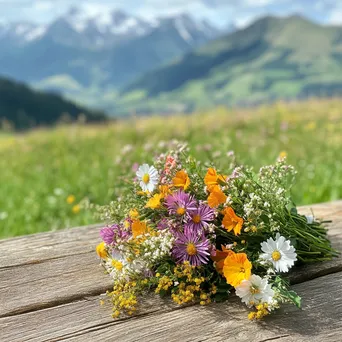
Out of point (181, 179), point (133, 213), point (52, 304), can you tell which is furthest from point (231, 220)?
point (52, 304)

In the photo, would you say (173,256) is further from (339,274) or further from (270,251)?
(339,274)

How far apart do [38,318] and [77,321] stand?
0.38ft

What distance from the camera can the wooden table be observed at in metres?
1.30

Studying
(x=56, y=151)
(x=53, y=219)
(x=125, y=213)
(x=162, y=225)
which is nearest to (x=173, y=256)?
(x=162, y=225)

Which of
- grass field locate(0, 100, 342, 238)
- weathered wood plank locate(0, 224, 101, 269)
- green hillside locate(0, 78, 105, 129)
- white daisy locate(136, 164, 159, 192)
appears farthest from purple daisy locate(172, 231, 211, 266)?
green hillside locate(0, 78, 105, 129)

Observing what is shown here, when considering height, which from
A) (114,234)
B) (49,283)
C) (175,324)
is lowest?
(175,324)

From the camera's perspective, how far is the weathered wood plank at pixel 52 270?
1486 millimetres

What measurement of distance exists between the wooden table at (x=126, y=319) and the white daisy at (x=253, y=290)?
0.06m

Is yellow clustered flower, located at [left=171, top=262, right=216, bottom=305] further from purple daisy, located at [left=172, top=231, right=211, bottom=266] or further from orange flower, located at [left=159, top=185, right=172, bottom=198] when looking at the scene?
orange flower, located at [left=159, top=185, right=172, bottom=198]

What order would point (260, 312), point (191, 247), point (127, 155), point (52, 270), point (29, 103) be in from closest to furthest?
point (260, 312) < point (191, 247) < point (52, 270) < point (127, 155) < point (29, 103)

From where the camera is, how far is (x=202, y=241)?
57.1 inches

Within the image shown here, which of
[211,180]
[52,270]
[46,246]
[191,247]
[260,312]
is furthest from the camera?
[46,246]

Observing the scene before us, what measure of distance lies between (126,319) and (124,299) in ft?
0.18

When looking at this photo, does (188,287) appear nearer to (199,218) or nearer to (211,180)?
(199,218)
